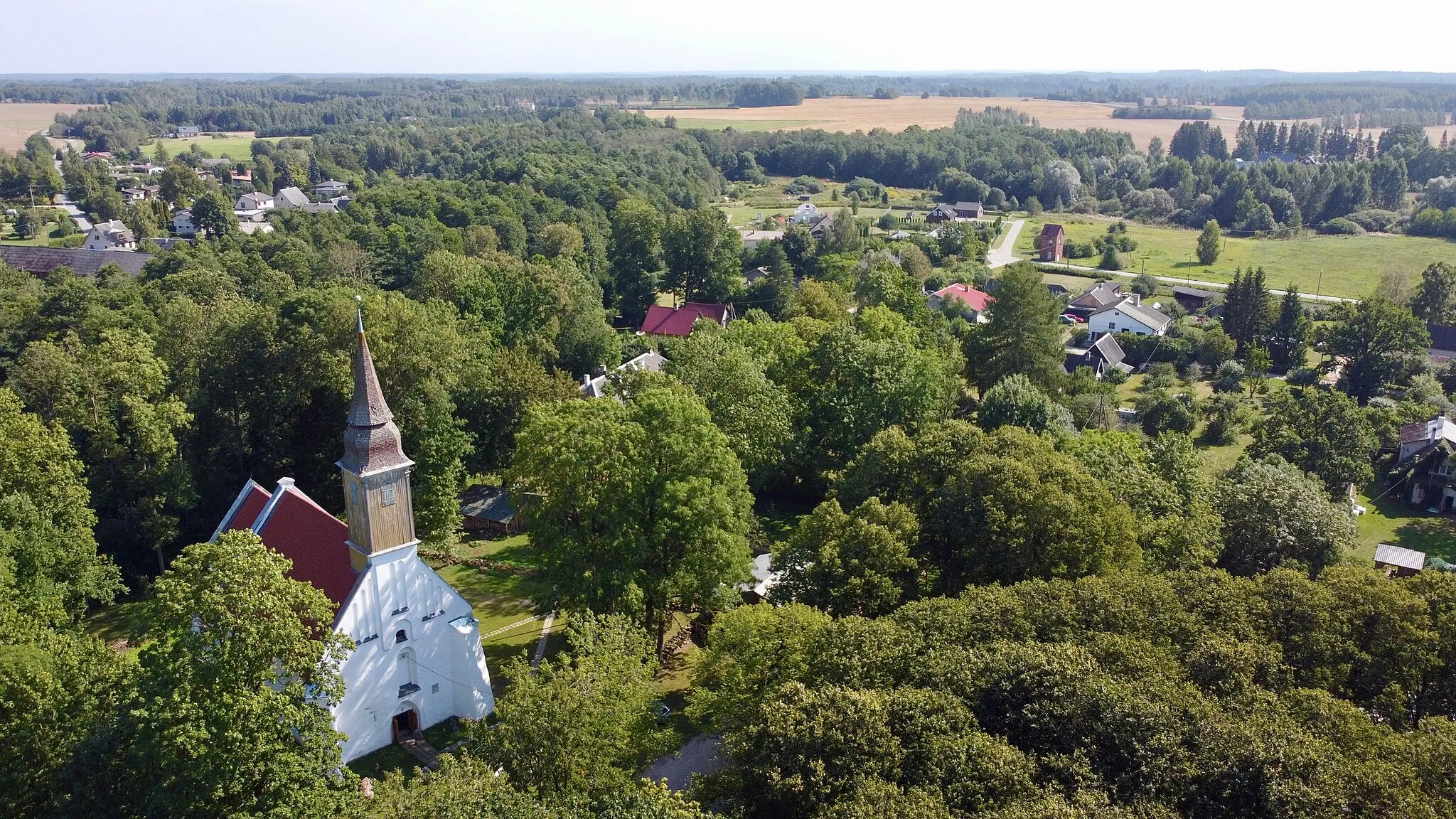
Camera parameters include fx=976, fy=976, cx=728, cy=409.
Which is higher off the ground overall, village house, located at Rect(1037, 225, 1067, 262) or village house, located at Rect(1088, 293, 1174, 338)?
village house, located at Rect(1037, 225, 1067, 262)

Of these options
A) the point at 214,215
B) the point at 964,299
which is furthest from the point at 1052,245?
the point at 214,215

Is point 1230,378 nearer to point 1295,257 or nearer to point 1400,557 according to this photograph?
point 1400,557

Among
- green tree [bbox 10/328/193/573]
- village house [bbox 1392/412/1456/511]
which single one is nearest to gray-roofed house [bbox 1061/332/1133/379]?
village house [bbox 1392/412/1456/511]

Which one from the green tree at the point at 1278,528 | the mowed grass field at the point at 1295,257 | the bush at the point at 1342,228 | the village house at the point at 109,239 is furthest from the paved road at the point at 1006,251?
the village house at the point at 109,239

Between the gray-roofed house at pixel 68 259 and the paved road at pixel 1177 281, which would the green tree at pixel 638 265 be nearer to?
the gray-roofed house at pixel 68 259

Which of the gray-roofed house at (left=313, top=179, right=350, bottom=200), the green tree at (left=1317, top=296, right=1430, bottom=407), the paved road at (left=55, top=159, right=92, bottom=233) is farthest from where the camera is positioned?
the gray-roofed house at (left=313, top=179, right=350, bottom=200)

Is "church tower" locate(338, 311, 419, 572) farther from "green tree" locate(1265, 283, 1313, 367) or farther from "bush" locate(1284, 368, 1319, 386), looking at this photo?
"green tree" locate(1265, 283, 1313, 367)
